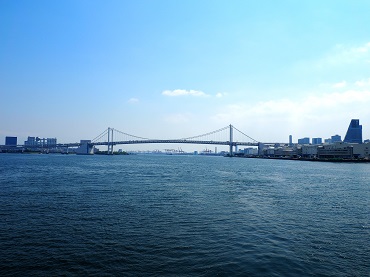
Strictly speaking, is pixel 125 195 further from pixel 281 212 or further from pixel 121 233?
pixel 281 212

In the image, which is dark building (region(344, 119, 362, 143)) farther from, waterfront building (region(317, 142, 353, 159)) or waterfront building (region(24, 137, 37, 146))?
waterfront building (region(24, 137, 37, 146))

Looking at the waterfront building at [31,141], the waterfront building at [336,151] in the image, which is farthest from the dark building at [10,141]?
the waterfront building at [336,151]

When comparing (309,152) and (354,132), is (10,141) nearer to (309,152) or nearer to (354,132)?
(309,152)

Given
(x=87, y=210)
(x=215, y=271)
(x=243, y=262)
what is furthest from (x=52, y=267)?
(x=87, y=210)

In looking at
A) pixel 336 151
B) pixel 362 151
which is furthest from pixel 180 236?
pixel 336 151

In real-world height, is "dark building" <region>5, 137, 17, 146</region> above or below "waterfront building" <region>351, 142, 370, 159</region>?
above

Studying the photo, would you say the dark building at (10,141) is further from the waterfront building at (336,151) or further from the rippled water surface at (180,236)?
the rippled water surface at (180,236)

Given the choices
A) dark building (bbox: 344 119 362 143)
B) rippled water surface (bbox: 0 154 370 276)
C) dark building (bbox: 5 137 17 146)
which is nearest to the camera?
rippled water surface (bbox: 0 154 370 276)

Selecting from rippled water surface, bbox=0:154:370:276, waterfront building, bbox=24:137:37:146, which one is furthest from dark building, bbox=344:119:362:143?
waterfront building, bbox=24:137:37:146
